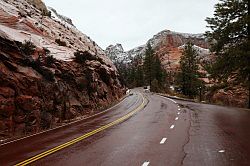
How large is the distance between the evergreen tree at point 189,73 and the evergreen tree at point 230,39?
35.3 m

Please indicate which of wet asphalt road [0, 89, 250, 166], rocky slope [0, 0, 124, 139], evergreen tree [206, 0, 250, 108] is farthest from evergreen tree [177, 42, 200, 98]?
wet asphalt road [0, 89, 250, 166]

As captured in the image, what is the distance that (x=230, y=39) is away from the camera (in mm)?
28594

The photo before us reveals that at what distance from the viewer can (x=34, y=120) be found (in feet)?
67.1

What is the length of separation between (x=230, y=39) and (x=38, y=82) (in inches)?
643

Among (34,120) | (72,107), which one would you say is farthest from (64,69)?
(34,120)

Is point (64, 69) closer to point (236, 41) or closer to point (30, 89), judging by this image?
point (30, 89)

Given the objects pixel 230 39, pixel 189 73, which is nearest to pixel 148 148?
pixel 230 39

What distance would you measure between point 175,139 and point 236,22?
17.4 metres

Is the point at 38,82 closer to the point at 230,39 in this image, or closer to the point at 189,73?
the point at 230,39

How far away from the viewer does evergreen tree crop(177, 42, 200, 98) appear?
65375 mm

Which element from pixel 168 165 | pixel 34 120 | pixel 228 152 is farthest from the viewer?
pixel 34 120

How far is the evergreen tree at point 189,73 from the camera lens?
6538cm

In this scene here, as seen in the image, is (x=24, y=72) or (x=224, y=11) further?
(x=224, y=11)

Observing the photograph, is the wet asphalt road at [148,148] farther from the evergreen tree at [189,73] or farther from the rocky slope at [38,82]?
the evergreen tree at [189,73]
